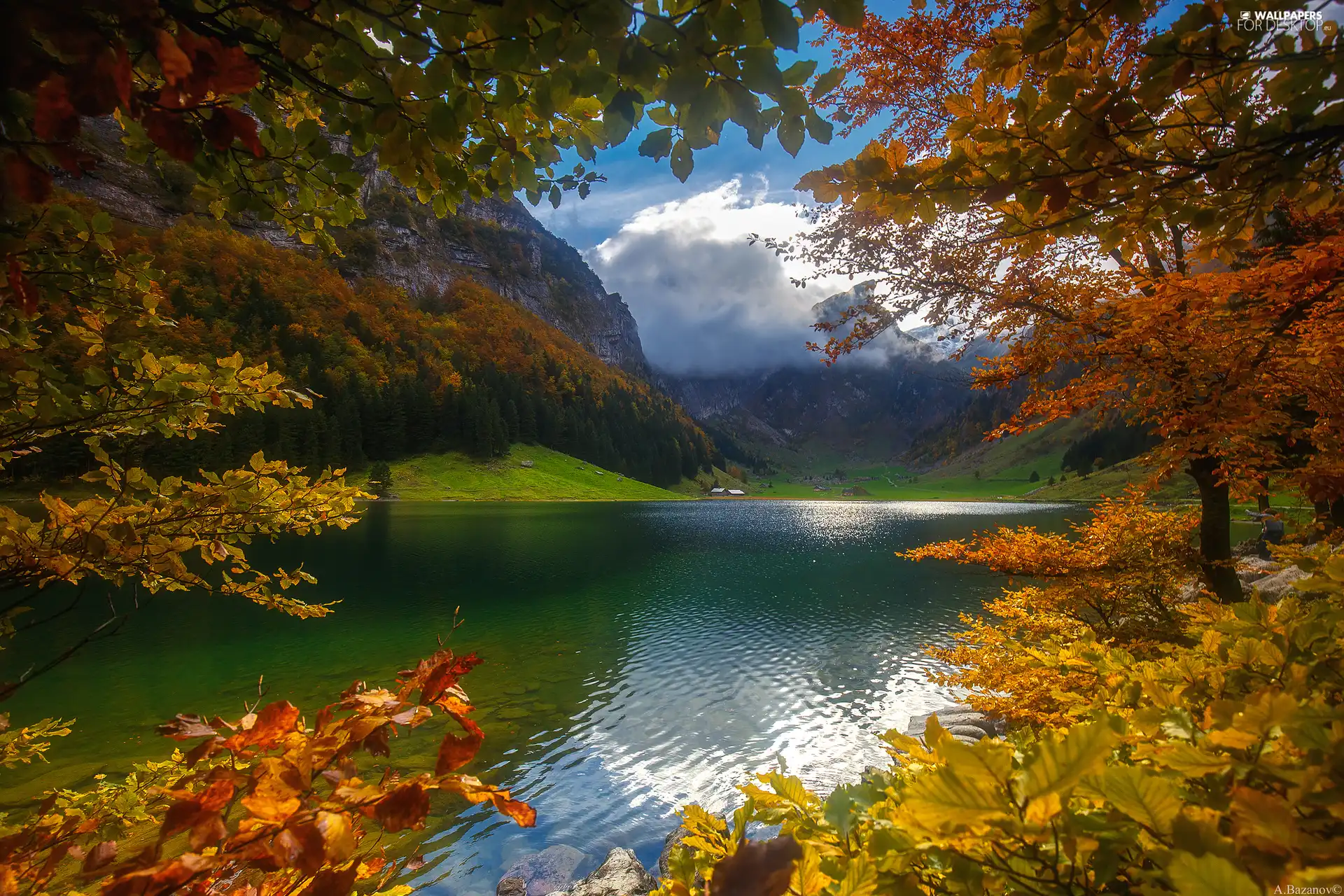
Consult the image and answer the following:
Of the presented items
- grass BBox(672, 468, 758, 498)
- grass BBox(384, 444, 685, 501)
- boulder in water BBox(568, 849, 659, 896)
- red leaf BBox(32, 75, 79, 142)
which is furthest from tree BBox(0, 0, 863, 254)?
grass BBox(672, 468, 758, 498)

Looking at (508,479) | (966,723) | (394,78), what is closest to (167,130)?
(394,78)

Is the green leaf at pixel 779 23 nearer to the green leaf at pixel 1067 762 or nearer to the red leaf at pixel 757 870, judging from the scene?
the green leaf at pixel 1067 762

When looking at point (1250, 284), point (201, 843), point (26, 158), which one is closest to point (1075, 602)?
point (1250, 284)

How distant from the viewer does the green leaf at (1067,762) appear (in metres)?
1.01

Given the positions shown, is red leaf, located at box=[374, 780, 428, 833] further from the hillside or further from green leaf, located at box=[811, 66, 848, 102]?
the hillside

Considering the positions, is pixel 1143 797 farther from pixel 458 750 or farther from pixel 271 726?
pixel 271 726

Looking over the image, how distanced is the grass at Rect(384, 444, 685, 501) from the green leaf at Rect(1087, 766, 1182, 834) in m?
100

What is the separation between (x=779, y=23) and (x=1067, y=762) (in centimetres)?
212

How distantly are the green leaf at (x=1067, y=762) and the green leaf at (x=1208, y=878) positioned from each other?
0.55 ft

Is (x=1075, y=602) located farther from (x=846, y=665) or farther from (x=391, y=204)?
(x=391, y=204)

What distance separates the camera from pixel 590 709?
15.4m

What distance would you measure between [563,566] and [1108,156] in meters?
37.9

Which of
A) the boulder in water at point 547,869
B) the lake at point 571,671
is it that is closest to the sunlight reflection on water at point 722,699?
the lake at point 571,671

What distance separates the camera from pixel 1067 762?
1073 millimetres
